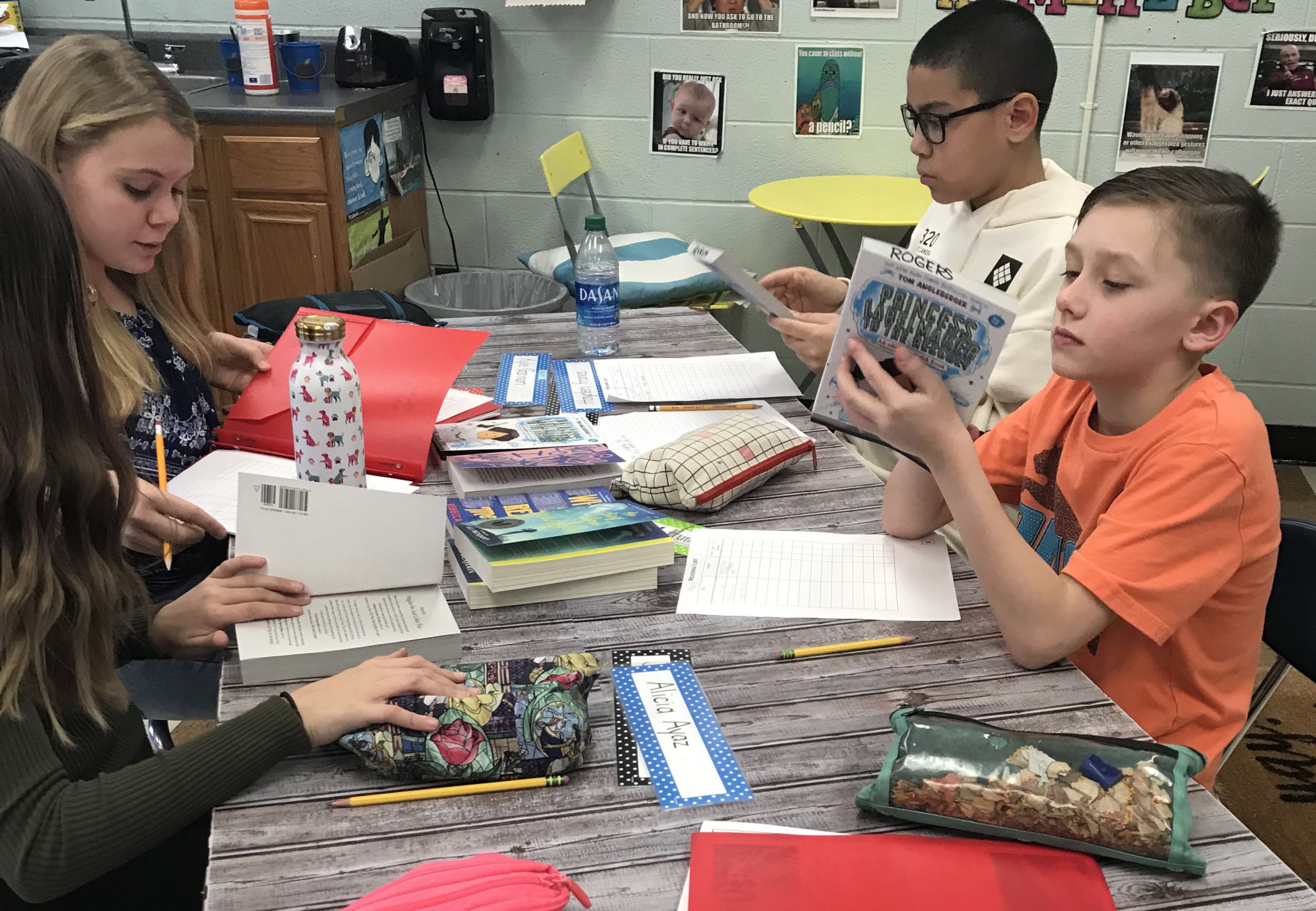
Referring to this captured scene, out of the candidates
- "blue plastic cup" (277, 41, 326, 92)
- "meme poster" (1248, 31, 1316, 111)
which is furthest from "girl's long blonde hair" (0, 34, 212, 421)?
"meme poster" (1248, 31, 1316, 111)

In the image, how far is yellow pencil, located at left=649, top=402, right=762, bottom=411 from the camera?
1681 mm

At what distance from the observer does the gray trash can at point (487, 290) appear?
10.5 ft

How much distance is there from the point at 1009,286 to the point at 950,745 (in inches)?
45.8

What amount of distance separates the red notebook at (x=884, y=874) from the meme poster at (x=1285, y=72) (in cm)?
312

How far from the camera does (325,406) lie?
124 cm

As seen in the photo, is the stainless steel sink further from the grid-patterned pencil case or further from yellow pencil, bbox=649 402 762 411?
the grid-patterned pencil case

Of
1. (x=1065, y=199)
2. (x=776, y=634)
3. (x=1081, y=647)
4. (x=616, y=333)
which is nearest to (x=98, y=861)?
(x=776, y=634)

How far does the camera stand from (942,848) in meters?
0.80

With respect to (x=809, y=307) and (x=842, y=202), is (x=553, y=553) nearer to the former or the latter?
(x=809, y=307)

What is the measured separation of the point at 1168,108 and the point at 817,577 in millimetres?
2693

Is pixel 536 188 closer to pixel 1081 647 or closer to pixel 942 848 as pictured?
pixel 1081 647

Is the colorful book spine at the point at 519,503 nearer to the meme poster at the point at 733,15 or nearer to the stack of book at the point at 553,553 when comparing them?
the stack of book at the point at 553,553

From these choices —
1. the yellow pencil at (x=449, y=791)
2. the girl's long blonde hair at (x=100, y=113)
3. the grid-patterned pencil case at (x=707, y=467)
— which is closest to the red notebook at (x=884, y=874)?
the yellow pencil at (x=449, y=791)

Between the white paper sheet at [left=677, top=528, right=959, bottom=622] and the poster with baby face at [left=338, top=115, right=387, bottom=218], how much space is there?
6.96 ft
